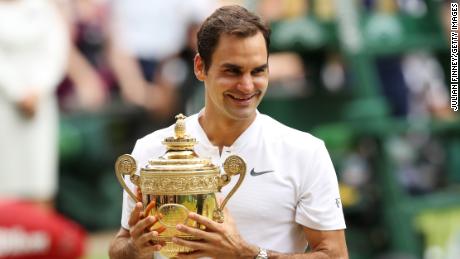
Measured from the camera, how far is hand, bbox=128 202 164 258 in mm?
4211

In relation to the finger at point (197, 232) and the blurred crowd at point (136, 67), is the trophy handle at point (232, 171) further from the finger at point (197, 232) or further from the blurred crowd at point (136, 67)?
the blurred crowd at point (136, 67)

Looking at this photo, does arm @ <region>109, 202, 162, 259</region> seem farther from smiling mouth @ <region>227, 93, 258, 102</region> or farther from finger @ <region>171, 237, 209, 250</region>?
smiling mouth @ <region>227, 93, 258, 102</region>

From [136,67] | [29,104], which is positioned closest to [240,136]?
[29,104]

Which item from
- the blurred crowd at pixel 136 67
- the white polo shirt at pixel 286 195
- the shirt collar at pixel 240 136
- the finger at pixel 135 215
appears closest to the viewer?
the finger at pixel 135 215

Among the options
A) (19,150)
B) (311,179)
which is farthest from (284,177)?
(19,150)

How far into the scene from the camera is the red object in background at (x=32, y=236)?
15.4ft

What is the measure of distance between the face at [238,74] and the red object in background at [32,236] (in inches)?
28.5

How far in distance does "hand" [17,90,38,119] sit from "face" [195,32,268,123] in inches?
182

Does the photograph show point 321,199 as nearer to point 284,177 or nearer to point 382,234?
point 284,177

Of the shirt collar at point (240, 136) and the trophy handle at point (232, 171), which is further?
the shirt collar at point (240, 136)

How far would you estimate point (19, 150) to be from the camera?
30.3ft

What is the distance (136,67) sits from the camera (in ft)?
35.2

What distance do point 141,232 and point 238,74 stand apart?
588mm

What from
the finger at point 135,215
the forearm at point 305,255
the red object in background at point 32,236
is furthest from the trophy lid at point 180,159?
the red object in background at point 32,236
